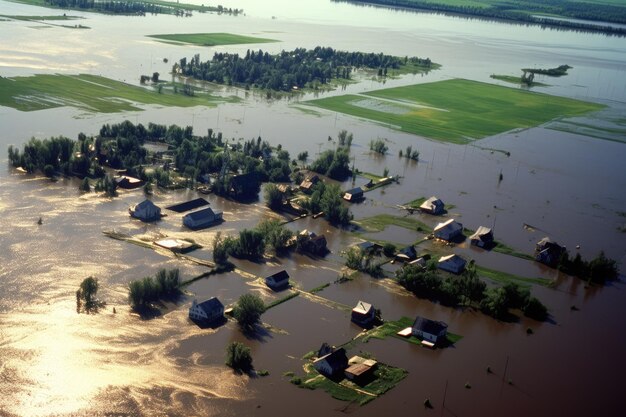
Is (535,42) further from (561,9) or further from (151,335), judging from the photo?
(151,335)

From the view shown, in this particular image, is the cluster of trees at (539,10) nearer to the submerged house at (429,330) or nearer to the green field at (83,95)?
the green field at (83,95)

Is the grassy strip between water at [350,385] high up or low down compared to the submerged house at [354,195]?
down

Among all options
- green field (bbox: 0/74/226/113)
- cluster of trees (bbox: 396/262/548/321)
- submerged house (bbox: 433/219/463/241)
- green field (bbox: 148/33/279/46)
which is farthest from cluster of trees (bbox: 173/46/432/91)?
cluster of trees (bbox: 396/262/548/321)

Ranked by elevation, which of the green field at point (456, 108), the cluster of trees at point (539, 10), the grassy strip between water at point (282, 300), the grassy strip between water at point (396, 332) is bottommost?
the grassy strip between water at point (396, 332)

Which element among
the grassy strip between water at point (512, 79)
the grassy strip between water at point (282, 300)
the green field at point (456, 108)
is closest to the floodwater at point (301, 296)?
the grassy strip between water at point (282, 300)

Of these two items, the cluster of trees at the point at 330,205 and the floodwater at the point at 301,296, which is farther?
the cluster of trees at the point at 330,205

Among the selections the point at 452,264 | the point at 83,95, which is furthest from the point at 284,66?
the point at 452,264

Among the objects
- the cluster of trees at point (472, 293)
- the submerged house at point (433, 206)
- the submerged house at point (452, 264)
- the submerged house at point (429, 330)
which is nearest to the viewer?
the submerged house at point (429, 330)
